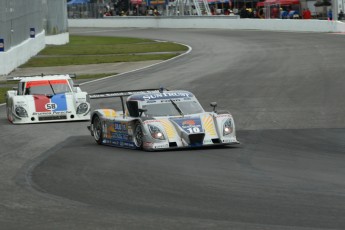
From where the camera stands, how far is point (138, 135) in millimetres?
18812

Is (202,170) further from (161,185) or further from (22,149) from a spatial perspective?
(22,149)

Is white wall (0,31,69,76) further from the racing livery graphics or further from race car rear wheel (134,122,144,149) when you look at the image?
race car rear wheel (134,122,144,149)

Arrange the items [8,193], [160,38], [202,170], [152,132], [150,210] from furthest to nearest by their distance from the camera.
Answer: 1. [160,38]
2. [152,132]
3. [202,170]
4. [8,193]
5. [150,210]

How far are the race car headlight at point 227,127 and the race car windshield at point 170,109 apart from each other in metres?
0.73

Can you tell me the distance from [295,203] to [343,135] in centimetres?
946

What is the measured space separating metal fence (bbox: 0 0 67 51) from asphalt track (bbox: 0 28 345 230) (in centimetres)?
1437

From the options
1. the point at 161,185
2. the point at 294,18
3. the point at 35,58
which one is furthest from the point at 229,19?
the point at 161,185

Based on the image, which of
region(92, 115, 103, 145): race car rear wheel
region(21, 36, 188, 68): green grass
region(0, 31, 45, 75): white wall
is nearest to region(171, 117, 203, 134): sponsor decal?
region(92, 115, 103, 145): race car rear wheel

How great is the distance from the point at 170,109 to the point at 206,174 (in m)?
4.57

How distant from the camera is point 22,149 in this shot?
19234mm

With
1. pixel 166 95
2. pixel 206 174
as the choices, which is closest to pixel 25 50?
pixel 166 95

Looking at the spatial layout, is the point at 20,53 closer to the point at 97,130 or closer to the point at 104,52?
the point at 104,52

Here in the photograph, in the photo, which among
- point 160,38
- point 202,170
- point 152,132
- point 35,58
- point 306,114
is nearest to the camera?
point 202,170

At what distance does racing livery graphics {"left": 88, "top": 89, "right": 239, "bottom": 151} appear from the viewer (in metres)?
18.3
